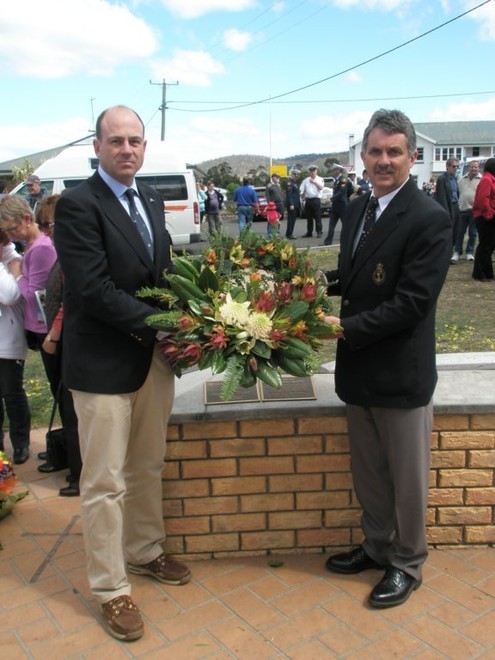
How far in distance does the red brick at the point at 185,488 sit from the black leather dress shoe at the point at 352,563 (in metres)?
0.69

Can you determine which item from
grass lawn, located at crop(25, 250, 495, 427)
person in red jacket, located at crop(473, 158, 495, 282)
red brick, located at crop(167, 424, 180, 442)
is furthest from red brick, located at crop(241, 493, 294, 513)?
person in red jacket, located at crop(473, 158, 495, 282)

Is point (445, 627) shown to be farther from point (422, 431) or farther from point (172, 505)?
point (172, 505)

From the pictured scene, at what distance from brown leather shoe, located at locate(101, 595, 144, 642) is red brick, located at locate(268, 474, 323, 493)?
2.73 ft

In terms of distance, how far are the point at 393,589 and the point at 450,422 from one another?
801 millimetres

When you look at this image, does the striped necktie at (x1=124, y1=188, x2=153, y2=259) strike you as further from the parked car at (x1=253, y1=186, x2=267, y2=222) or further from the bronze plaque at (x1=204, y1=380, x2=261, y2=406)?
the parked car at (x1=253, y1=186, x2=267, y2=222)

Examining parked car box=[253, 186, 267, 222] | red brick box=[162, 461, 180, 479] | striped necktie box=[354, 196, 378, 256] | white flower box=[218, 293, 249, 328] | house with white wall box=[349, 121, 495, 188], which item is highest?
house with white wall box=[349, 121, 495, 188]

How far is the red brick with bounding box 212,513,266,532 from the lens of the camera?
3129 mm

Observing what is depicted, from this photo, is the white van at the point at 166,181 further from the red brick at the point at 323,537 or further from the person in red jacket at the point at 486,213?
the red brick at the point at 323,537

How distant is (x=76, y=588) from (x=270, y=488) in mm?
1013

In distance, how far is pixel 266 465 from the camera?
3059 mm

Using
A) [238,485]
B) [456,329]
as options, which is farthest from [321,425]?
[456,329]

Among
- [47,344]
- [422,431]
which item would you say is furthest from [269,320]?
[47,344]

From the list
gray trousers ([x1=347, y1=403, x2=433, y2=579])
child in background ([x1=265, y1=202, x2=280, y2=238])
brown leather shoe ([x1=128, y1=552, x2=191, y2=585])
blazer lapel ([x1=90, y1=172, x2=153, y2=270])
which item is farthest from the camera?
child in background ([x1=265, y1=202, x2=280, y2=238])

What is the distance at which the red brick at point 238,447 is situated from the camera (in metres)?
3.03
